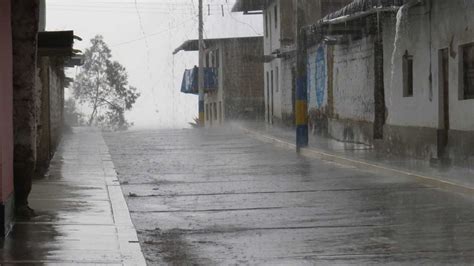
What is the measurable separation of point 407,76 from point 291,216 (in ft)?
31.4

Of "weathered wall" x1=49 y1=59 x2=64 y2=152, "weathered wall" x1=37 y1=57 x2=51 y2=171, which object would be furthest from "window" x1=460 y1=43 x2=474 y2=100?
"weathered wall" x1=49 y1=59 x2=64 y2=152

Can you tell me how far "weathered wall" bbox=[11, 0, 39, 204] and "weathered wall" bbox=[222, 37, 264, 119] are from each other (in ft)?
134

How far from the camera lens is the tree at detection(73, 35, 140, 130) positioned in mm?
59094

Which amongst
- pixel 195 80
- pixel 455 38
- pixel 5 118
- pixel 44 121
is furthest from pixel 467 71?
pixel 195 80

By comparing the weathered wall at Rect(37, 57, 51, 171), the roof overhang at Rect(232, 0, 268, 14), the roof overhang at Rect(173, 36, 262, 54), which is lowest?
the weathered wall at Rect(37, 57, 51, 171)

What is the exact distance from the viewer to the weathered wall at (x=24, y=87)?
989cm

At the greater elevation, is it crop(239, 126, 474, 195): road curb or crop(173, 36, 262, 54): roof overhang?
crop(173, 36, 262, 54): roof overhang

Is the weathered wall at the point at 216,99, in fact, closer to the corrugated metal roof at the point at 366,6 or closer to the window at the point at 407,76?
the corrugated metal roof at the point at 366,6

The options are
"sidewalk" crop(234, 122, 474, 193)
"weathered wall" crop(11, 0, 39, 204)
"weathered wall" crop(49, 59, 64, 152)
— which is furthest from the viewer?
"weathered wall" crop(49, 59, 64, 152)

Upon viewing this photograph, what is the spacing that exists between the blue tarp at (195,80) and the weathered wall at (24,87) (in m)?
43.1

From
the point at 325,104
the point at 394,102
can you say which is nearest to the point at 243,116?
the point at 325,104

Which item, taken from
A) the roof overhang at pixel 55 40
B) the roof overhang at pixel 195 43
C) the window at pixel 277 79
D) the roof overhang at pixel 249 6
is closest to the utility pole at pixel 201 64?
the roof overhang at pixel 195 43

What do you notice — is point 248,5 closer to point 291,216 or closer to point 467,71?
point 467,71

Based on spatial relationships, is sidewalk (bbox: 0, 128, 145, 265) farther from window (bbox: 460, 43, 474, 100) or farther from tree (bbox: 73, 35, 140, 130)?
tree (bbox: 73, 35, 140, 130)
